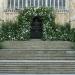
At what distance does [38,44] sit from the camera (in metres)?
21.8

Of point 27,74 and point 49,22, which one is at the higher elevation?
point 49,22

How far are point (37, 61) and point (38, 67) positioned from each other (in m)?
0.80

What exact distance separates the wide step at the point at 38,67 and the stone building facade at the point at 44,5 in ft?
19.0

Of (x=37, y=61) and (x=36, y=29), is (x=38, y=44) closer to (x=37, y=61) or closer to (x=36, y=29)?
(x=36, y=29)

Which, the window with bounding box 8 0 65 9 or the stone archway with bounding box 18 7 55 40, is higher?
A: the window with bounding box 8 0 65 9

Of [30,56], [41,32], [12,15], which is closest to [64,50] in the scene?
[30,56]

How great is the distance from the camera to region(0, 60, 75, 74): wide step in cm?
1788

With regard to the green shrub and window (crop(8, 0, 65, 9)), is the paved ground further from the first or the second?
window (crop(8, 0, 65, 9))

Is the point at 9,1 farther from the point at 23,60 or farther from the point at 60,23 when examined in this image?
the point at 23,60

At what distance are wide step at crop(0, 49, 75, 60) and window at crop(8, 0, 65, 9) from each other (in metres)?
4.87

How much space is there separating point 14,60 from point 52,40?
374 centimetres

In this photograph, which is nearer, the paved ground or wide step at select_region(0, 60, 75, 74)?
wide step at select_region(0, 60, 75, 74)

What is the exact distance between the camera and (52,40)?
22.6 meters

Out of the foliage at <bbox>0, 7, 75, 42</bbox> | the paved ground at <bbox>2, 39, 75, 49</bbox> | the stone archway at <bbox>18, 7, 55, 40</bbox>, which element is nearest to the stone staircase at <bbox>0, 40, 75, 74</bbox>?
the paved ground at <bbox>2, 39, 75, 49</bbox>
